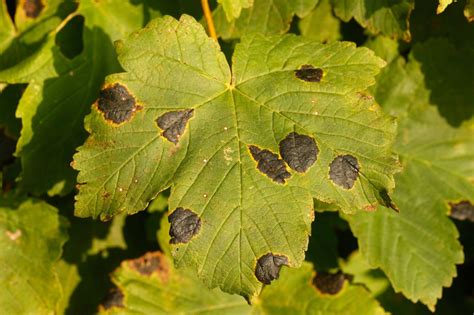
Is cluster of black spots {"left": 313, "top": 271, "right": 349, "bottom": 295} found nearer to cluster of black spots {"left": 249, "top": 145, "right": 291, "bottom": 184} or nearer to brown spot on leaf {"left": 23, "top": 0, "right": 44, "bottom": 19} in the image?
cluster of black spots {"left": 249, "top": 145, "right": 291, "bottom": 184}

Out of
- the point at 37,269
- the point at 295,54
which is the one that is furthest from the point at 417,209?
the point at 37,269

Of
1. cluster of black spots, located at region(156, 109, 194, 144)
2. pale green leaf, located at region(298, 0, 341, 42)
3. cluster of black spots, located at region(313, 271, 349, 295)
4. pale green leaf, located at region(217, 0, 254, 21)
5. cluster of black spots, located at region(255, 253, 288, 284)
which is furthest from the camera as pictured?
pale green leaf, located at region(298, 0, 341, 42)

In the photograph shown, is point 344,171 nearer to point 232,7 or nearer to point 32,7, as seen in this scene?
point 232,7

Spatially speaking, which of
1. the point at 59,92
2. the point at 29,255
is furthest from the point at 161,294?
the point at 59,92

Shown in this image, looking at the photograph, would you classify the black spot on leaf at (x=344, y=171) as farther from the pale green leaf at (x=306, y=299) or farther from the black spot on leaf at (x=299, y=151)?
the pale green leaf at (x=306, y=299)

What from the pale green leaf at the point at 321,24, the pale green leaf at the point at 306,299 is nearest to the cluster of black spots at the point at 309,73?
the pale green leaf at the point at 321,24

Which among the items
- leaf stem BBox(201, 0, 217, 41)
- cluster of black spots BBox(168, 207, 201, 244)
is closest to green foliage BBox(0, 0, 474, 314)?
cluster of black spots BBox(168, 207, 201, 244)

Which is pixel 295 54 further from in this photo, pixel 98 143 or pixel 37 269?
pixel 37 269
